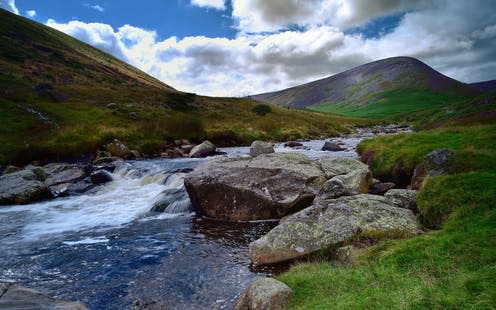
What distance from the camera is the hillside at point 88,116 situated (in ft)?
144

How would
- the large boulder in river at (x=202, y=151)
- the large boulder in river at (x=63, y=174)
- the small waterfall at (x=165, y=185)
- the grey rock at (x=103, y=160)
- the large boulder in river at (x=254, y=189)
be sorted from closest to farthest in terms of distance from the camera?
the large boulder in river at (x=254, y=189) → the small waterfall at (x=165, y=185) → the large boulder in river at (x=63, y=174) → the grey rock at (x=103, y=160) → the large boulder in river at (x=202, y=151)

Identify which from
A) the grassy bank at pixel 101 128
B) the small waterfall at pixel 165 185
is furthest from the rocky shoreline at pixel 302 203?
the grassy bank at pixel 101 128

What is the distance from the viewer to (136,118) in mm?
60656

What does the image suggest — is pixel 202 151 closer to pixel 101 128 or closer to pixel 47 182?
pixel 101 128

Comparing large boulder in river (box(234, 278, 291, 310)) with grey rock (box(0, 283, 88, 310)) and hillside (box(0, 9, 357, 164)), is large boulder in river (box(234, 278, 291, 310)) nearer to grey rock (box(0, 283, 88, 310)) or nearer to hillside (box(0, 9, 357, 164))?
grey rock (box(0, 283, 88, 310))

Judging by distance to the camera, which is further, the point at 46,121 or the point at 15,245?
the point at 46,121

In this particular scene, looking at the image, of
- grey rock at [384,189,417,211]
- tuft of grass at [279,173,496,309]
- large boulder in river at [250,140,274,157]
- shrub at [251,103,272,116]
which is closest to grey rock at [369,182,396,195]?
grey rock at [384,189,417,211]

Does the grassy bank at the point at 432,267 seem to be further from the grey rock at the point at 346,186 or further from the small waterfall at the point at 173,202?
the small waterfall at the point at 173,202

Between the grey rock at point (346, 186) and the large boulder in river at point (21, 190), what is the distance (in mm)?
21669

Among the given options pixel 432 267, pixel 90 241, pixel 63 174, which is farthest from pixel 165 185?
pixel 432 267

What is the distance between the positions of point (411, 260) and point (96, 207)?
21.1 m

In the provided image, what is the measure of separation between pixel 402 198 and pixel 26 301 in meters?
14.5

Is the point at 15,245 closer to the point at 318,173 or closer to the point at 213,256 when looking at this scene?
the point at 213,256

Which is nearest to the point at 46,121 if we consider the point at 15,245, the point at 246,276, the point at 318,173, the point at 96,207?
the point at 96,207
